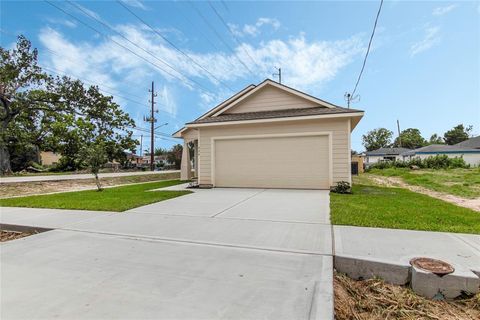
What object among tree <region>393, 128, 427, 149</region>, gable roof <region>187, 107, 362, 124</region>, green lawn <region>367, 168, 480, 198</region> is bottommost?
green lawn <region>367, 168, 480, 198</region>

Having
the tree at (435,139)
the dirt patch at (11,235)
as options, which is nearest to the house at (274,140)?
the dirt patch at (11,235)

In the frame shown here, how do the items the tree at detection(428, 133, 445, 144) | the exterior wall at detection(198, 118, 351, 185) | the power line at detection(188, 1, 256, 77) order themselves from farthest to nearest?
the tree at detection(428, 133, 445, 144)
the power line at detection(188, 1, 256, 77)
the exterior wall at detection(198, 118, 351, 185)

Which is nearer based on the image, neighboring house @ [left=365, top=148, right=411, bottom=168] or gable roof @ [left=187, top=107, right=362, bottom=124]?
gable roof @ [left=187, top=107, right=362, bottom=124]

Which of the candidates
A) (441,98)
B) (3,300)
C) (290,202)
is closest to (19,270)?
(3,300)

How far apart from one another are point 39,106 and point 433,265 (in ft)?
90.2

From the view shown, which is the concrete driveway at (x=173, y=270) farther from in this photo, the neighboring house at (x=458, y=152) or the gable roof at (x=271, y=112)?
the neighboring house at (x=458, y=152)

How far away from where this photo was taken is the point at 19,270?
112 inches

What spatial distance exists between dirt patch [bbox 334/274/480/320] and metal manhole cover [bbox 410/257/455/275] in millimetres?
257

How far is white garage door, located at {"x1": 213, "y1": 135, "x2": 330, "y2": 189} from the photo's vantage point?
9.80 m

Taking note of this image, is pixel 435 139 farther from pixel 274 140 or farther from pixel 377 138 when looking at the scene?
pixel 274 140

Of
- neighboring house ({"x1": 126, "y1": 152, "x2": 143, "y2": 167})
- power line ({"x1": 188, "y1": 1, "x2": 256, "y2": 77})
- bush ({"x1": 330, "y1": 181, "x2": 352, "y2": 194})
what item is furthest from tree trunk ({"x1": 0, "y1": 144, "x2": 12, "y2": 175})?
bush ({"x1": 330, "y1": 181, "x2": 352, "y2": 194})

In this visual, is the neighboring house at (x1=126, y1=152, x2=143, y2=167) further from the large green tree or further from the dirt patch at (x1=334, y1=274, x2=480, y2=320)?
the dirt patch at (x1=334, y1=274, x2=480, y2=320)

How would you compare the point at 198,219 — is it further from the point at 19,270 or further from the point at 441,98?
the point at 441,98

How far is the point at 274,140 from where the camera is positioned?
10.3 meters
